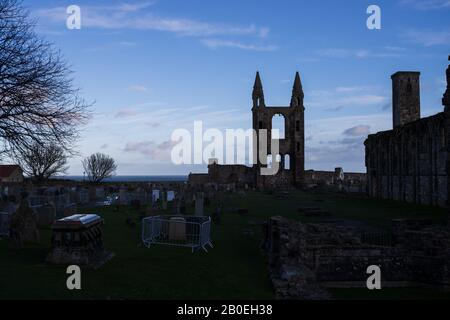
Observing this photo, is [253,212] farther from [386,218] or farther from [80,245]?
[80,245]

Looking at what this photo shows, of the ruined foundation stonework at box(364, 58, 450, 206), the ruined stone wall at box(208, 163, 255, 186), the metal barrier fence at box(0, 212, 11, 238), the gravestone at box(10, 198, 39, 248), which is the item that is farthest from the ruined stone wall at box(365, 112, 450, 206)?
the ruined stone wall at box(208, 163, 255, 186)

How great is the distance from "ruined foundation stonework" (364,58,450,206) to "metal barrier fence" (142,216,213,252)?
10187 millimetres

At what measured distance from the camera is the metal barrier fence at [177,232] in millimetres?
14266

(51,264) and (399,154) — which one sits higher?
(399,154)

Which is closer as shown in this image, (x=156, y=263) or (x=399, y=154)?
(x=156, y=263)

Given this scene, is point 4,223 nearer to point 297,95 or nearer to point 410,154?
point 410,154

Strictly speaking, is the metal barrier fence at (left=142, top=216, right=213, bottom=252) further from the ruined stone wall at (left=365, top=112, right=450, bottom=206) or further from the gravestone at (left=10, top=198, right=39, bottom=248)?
the ruined stone wall at (left=365, top=112, right=450, bottom=206)

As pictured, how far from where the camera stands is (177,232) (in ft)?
49.0

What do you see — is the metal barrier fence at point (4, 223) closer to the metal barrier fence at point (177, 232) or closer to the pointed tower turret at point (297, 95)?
the metal barrier fence at point (177, 232)

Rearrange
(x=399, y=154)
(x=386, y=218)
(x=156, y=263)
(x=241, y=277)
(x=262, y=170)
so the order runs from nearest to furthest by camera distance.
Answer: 1. (x=241, y=277)
2. (x=156, y=263)
3. (x=386, y=218)
4. (x=399, y=154)
5. (x=262, y=170)

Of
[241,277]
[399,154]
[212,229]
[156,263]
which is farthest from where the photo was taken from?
[399,154]
